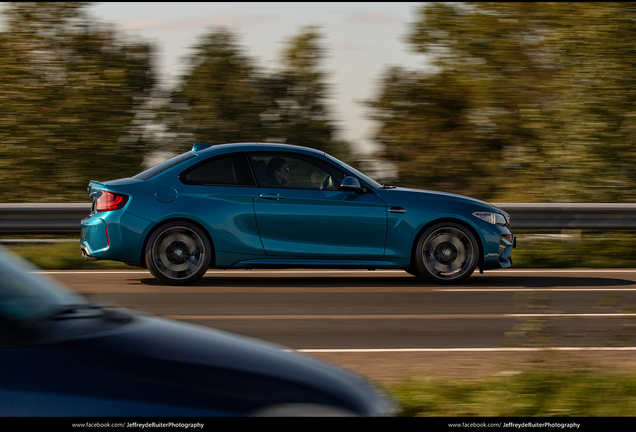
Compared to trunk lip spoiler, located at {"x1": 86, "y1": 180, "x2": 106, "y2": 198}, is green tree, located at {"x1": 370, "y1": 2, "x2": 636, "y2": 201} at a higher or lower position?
higher

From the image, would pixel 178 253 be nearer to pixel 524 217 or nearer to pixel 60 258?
pixel 60 258

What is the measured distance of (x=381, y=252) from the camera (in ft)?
31.3

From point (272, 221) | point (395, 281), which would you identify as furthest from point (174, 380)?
point (395, 281)

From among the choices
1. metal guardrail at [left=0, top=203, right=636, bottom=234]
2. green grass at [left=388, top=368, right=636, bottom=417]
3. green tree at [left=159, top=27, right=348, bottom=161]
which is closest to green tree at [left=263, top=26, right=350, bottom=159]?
green tree at [left=159, top=27, right=348, bottom=161]

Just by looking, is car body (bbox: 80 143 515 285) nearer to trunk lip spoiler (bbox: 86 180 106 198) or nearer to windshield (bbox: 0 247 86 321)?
trunk lip spoiler (bbox: 86 180 106 198)

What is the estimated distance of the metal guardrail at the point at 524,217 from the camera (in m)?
11.6

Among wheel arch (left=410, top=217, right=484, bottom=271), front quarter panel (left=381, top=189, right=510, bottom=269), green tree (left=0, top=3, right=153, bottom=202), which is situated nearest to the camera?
front quarter panel (left=381, top=189, right=510, bottom=269)

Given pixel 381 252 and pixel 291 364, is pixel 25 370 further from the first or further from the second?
pixel 381 252

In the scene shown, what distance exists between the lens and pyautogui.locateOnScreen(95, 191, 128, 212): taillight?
940cm

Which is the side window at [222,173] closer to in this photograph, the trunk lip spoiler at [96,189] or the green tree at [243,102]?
the trunk lip spoiler at [96,189]

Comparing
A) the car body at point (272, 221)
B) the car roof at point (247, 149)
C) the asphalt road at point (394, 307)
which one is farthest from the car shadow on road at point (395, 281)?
the car roof at point (247, 149)

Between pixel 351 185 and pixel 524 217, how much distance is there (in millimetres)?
3698

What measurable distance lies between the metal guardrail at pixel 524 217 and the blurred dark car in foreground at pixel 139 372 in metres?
8.48

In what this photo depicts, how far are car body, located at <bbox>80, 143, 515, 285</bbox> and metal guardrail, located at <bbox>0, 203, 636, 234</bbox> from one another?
2.13 metres
